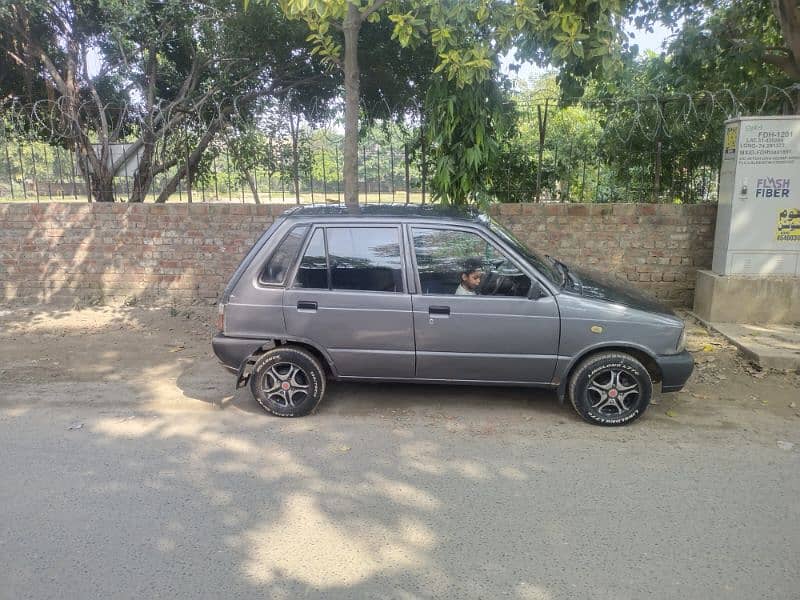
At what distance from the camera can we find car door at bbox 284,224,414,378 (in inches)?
190

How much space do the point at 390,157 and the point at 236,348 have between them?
179 inches

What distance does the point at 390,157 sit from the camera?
866cm

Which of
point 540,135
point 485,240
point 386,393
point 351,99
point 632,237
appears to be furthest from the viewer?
point 540,135

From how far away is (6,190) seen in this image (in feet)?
29.3

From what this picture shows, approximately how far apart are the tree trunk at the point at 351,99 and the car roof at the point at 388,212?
1.53m

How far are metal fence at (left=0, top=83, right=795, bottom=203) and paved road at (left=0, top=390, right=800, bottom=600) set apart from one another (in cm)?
438

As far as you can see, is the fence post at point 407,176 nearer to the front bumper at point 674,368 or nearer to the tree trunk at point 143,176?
the tree trunk at point 143,176

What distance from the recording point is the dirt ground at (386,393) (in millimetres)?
4887

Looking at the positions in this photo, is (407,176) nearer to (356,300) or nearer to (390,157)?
(390,157)

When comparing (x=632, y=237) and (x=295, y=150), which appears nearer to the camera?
(x=632, y=237)

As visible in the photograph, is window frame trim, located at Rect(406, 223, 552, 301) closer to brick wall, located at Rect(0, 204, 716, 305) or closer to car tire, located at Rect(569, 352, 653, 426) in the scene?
car tire, located at Rect(569, 352, 653, 426)

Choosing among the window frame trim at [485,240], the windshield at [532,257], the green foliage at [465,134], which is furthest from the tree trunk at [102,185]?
the windshield at [532,257]

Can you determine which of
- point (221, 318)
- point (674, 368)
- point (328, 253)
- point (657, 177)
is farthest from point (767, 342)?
point (221, 318)

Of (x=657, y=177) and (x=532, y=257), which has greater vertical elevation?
(x=657, y=177)
